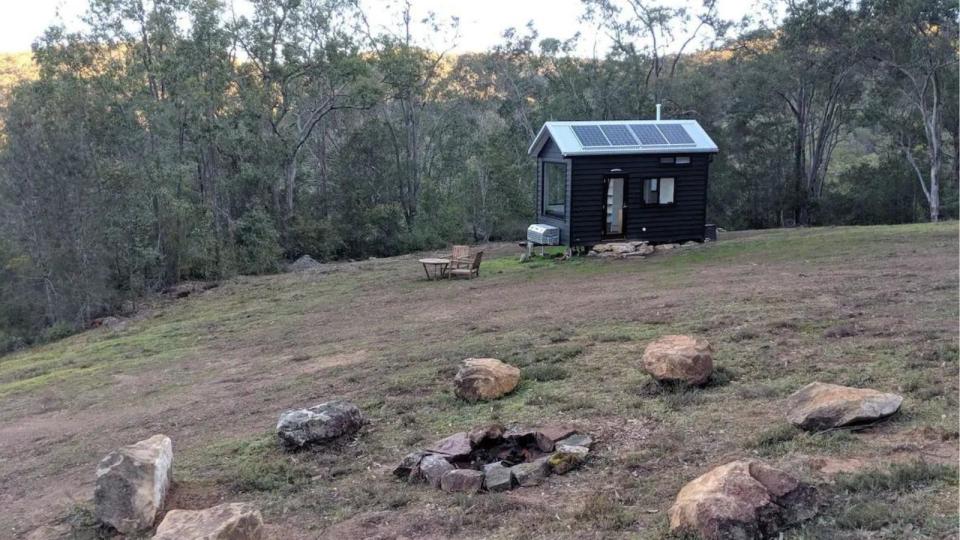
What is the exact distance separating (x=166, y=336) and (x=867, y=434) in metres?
12.1

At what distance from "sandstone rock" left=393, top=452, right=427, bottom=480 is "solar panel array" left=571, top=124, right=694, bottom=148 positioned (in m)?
12.7

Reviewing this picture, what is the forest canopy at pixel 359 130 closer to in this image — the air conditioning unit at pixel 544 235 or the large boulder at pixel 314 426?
the air conditioning unit at pixel 544 235

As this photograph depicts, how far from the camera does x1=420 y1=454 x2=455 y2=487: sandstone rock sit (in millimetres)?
4766

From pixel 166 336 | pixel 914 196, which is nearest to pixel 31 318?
pixel 166 336

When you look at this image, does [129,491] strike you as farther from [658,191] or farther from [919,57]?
[919,57]

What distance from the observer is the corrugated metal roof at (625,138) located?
16.6 metres

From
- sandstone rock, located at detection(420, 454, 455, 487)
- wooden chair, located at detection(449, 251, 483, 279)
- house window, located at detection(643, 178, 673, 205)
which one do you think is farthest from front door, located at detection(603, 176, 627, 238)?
sandstone rock, located at detection(420, 454, 455, 487)

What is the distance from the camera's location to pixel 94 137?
2003cm

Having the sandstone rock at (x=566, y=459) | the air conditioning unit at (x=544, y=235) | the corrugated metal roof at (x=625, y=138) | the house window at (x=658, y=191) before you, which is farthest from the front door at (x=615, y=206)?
the sandstone rock at (x=566, y=459)

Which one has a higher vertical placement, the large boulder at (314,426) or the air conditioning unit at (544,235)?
the air conditioning unit at (544,235)

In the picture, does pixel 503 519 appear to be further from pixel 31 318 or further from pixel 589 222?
pixel 31 318

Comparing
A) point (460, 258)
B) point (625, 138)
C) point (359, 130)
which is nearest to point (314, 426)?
point (460, 258)

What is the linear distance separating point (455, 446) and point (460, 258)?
38.3 feet

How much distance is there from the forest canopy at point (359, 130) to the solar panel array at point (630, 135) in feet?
32.9
